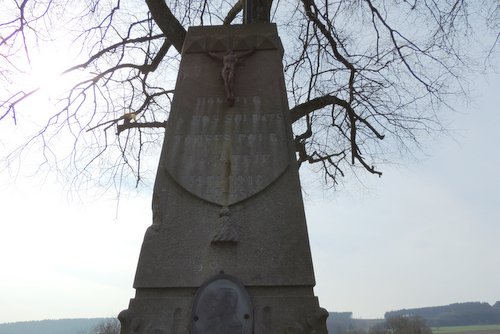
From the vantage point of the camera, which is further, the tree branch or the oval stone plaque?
the tree branch

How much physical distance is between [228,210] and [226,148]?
26.4 inches

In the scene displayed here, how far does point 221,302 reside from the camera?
12.0 feet

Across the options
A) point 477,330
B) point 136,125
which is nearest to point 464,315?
point 477,330

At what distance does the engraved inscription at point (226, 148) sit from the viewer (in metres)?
4.18

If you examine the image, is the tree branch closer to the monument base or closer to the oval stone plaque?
the monument base

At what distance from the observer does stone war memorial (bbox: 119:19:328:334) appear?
3668 millimetres

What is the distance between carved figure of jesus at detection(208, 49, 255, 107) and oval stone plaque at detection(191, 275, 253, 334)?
190cm

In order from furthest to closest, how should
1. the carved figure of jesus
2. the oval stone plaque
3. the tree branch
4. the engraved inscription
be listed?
the tree branch < the carved figure of jesus < the engraved inscription < the oval stone plaque

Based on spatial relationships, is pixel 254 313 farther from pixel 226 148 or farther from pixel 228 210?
pixel 226 148

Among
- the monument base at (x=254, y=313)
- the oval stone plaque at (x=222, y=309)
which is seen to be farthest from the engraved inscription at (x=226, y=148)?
the monument base at (x=254, y=313)

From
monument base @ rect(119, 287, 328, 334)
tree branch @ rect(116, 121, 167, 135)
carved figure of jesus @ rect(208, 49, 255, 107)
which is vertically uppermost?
tree branch @ rect(116, 121, 167, 135)

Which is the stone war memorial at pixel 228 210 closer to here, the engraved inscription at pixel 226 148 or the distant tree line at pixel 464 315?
the engraved inscription at pixel 226 148

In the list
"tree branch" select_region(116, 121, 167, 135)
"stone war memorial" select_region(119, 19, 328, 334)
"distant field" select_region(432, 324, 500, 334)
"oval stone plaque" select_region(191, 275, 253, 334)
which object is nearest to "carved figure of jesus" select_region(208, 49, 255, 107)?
"stone war memorial" select_region(119, 19, 328, 334)

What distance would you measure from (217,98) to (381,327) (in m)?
53.6
